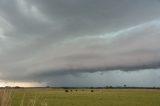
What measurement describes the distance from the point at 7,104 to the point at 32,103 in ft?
0.81

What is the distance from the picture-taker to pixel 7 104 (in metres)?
3.33

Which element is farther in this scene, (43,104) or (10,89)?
(10,89)

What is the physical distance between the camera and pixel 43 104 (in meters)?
3.45

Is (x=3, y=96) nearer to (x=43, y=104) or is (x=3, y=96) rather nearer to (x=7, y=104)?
(x=7, y=104)

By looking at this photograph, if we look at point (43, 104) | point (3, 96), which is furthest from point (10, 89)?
point (43, 104)

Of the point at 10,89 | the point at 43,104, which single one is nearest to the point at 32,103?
the point at 43,104

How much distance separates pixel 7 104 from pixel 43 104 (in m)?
0.35

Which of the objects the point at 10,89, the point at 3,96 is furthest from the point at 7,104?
the point at 10,89

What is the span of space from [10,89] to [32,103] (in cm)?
40

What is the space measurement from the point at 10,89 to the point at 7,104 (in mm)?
403

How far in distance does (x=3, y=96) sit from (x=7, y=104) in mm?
167

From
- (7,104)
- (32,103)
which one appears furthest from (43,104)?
(7,104)

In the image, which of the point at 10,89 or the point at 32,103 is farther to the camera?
the point at 10,89

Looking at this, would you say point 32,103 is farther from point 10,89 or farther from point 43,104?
point 10,89
